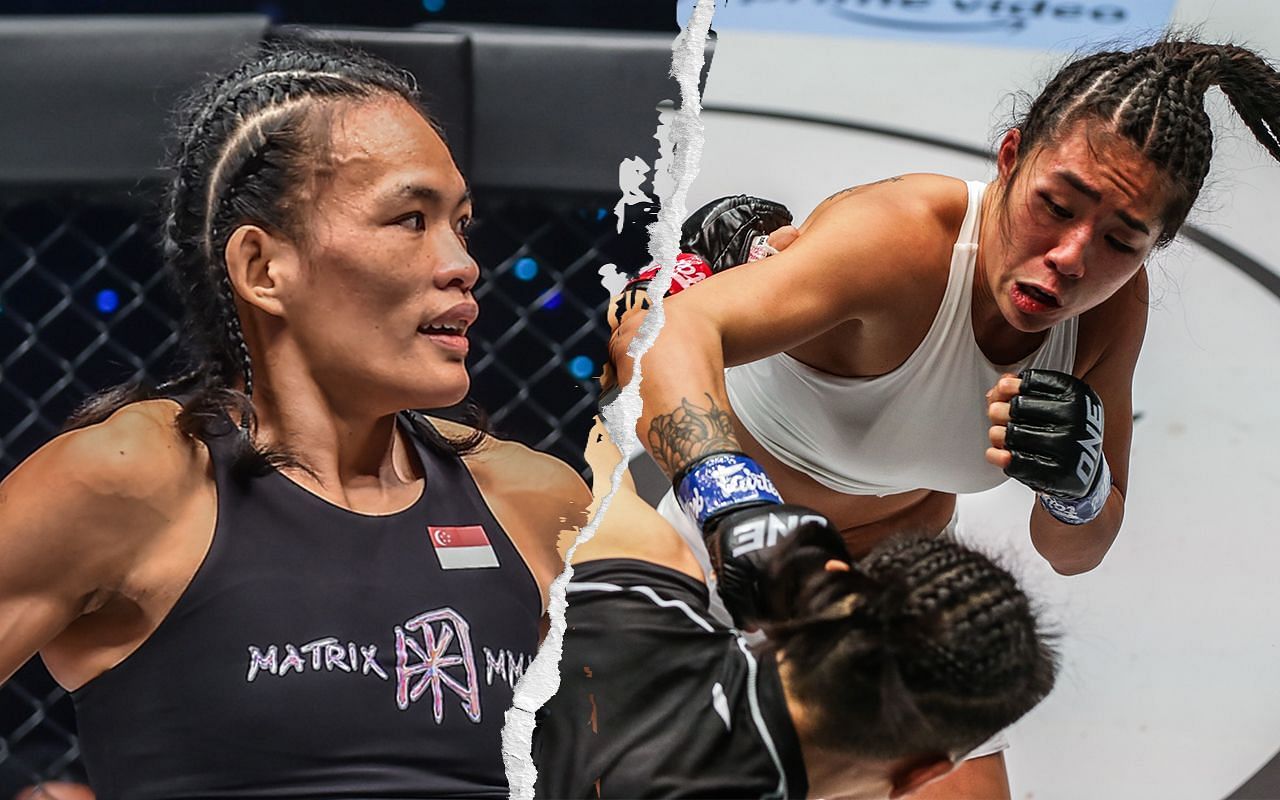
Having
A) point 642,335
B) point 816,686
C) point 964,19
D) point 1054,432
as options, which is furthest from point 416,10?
point 964,19

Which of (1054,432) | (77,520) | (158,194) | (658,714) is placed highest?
(158,194)

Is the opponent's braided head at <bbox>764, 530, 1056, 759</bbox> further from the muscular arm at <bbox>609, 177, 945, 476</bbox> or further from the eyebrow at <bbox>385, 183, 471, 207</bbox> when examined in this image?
the eyebrow at <bbox>385, 183, 471, 207</bbox>

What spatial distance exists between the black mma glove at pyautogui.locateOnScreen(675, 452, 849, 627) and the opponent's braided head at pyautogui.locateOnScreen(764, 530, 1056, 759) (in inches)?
0.5

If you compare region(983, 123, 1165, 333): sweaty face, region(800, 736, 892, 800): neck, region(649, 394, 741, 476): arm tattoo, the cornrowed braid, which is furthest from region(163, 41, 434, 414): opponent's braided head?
region(983, 123, 1165, 333): sweaty face

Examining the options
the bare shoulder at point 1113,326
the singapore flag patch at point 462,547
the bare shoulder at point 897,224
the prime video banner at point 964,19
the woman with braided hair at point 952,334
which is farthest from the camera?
the prime video banner at point 964,19

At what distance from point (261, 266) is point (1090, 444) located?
1.96 feet

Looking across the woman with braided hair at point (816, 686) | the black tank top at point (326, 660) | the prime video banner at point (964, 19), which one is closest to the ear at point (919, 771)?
the woman with braided hair at point (816, 686)

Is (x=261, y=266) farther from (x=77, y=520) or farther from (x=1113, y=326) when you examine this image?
(x=1113, y=326)

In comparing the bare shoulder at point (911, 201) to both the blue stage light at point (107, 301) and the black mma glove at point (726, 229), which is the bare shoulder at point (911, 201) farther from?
the blue stage light at point (107, 301)

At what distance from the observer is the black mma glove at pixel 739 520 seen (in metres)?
0.69

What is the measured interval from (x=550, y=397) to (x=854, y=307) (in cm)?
27

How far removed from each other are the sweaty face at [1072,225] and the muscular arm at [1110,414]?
110 millimetres

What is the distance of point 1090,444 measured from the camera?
0.92 meters

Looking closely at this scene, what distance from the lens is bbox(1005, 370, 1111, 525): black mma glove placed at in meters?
0.90
